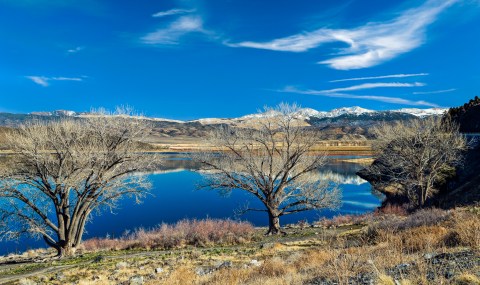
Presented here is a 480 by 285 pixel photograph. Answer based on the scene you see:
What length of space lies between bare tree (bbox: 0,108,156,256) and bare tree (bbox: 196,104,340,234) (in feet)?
18.6

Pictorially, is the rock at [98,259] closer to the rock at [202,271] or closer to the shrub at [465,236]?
the rock at [202,271]

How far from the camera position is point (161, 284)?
37.6 feet

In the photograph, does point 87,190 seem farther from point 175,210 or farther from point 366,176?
point 366,176

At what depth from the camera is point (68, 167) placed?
23.8 metres

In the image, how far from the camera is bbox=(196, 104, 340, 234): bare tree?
2778 cm

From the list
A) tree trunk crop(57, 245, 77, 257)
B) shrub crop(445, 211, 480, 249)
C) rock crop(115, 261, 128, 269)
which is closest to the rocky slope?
shrub crop(445, 211, 480, 249)

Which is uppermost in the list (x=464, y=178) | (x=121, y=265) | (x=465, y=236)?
(x=465, y=236)

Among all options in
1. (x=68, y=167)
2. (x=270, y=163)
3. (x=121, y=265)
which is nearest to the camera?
(x=121, y=265)

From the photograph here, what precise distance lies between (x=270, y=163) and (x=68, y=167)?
14071 mm

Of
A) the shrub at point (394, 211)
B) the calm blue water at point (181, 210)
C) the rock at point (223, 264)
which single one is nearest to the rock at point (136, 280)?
the rock at point (223, 264)

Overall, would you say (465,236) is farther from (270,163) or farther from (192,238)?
Answer: (192,238)

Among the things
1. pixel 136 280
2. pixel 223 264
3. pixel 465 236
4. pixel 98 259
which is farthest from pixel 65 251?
pixel 465 236

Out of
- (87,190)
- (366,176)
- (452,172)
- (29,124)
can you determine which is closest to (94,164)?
(87,190)

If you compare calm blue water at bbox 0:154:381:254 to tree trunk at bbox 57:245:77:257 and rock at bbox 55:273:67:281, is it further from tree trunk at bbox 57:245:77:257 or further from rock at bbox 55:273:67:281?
rock at bbox 55:273:67:281
